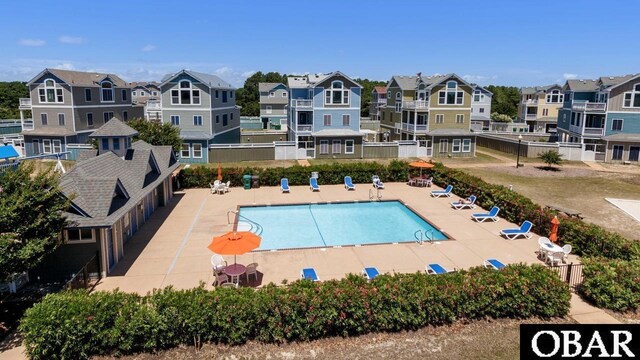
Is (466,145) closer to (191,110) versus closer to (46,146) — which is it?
(191,110)

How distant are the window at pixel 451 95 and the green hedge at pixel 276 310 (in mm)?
35133

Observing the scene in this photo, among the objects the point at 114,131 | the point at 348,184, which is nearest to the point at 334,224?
the point at 348,184

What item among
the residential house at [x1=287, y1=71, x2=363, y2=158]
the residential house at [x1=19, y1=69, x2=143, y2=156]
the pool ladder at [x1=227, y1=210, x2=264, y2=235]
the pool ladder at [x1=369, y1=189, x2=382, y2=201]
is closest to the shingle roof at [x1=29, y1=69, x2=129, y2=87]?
the residential house at [x1=19, y1=69, x2=143, y2=156]

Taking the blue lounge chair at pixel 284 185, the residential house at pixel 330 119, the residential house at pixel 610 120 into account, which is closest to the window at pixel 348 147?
the residential house at pixel 330 119

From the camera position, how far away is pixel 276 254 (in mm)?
18797

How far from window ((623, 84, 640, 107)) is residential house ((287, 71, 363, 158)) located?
84.8 feet

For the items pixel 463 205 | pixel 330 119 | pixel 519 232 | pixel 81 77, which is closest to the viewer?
pixel 519 232

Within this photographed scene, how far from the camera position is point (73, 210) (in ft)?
50.9

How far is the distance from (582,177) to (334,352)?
1273 inches

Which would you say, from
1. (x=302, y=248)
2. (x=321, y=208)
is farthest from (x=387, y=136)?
(x=302, y=248)

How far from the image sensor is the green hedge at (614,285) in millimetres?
13859

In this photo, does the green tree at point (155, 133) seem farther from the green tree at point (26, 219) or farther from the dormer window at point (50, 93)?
the green tree at point (26, 219)

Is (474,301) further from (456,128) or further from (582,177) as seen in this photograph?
(456,128)

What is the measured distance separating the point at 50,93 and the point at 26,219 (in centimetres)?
3708
